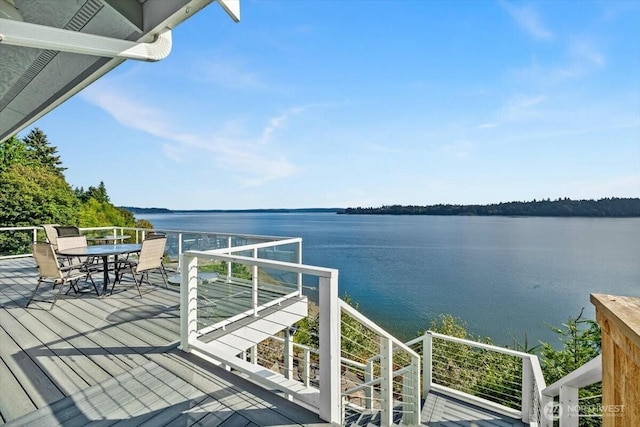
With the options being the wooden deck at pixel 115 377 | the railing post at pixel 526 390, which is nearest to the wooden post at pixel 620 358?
the wooden deck at pixel 115 377

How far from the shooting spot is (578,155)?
20.6 m

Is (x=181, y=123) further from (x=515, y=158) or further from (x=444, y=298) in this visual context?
(x=515, y=158)

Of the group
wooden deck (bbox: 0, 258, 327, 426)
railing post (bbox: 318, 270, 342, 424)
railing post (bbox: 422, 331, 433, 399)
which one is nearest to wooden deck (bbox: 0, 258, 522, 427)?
wooden deck (bbox: 0, 258, 327, 426)

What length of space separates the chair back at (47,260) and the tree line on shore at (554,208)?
1780 inches

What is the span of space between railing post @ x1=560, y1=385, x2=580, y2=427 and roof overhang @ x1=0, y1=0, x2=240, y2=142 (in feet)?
9.85

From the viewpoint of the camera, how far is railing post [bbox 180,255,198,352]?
304 centimetres

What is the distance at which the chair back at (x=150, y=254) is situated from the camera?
4.82 m

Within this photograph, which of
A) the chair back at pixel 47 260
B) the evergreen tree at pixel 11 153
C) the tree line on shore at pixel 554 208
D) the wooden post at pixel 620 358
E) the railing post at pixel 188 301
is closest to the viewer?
the wooden post at pixel 620 358

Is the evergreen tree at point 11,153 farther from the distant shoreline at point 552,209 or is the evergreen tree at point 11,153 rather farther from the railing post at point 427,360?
the railing post at point 427,360

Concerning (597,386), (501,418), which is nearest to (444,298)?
(597,386)

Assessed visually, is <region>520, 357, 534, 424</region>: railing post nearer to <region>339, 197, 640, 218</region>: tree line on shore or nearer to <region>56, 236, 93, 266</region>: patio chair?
<region>56, 236, 93, 266</region>: patio chair

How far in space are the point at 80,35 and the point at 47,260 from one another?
3.85 m

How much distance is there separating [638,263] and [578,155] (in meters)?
17.9

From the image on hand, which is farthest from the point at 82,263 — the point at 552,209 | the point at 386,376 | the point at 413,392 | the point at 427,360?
the point at 552,209
